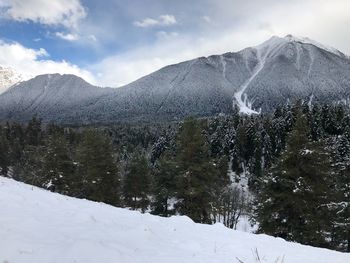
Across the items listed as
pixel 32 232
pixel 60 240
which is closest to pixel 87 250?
pixel 60 240

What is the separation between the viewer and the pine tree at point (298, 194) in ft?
72.8

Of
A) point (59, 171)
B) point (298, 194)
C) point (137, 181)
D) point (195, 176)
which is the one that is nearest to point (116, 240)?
point (298, 194)

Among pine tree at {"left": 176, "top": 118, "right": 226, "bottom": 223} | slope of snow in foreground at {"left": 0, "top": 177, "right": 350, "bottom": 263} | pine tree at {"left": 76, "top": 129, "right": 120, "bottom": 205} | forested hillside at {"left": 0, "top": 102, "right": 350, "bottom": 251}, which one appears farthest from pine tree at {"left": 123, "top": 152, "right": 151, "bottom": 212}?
slope of snow in foreground at {"left": 0, "top": 177, "right": 350, "bottom": 263}

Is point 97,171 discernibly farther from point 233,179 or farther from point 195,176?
point 233,179

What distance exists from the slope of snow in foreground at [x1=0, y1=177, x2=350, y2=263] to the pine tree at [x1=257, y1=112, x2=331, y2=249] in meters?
8.97

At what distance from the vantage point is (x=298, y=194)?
22500 mm

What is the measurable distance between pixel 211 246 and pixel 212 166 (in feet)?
61.5

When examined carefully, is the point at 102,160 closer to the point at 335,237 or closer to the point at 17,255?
the point at 335,237

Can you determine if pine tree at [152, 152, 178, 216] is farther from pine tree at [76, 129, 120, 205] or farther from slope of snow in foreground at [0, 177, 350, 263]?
slope of snow in foreground at [0, 177, 350, 263]

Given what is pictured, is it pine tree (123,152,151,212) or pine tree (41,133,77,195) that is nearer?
pine tree (41,133,77,195)

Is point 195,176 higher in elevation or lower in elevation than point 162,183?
higher

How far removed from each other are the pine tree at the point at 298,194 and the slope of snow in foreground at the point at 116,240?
8.97 meters

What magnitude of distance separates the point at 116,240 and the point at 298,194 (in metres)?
15.4

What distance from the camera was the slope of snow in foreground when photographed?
8.26 meters
